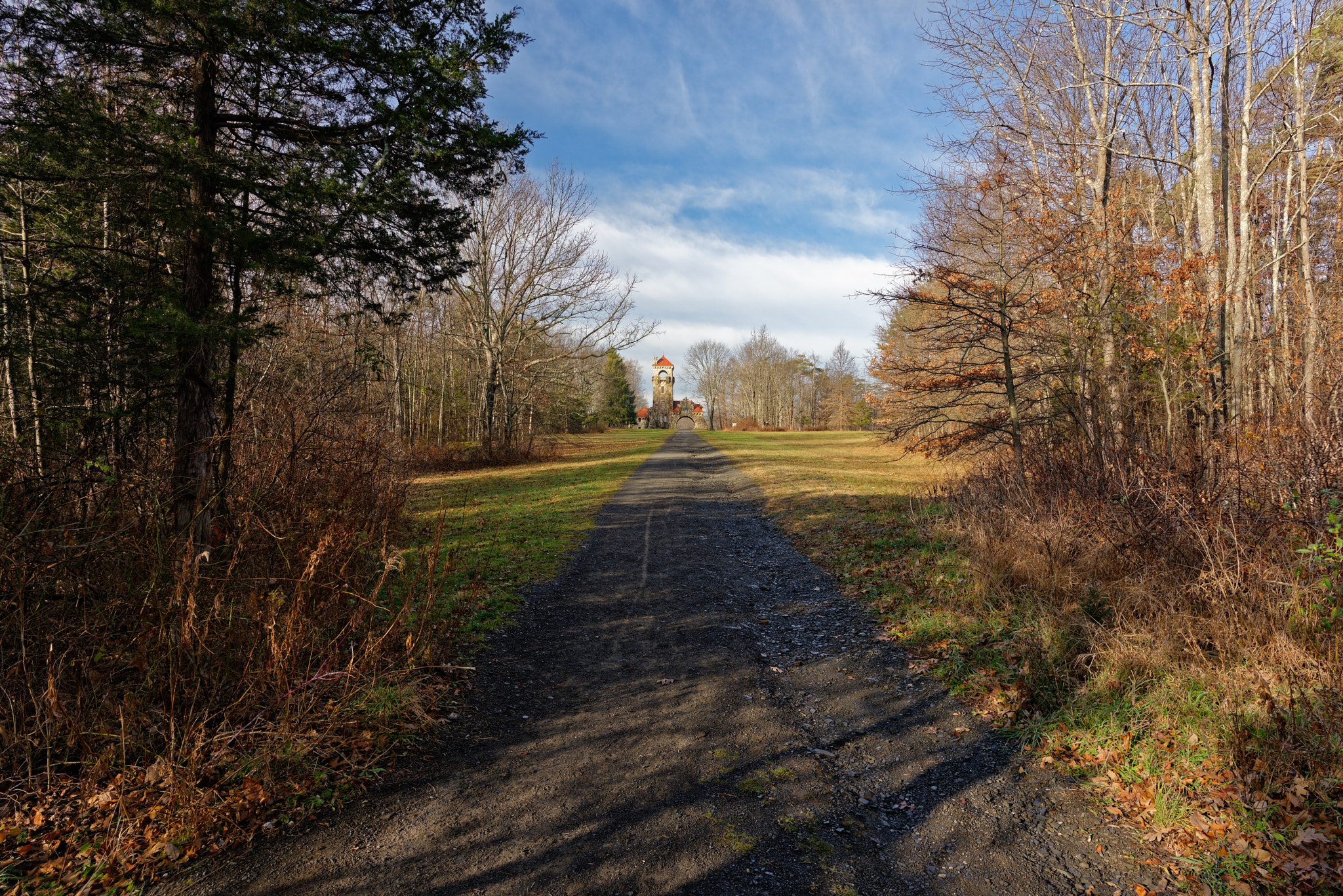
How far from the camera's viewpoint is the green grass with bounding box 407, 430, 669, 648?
705cm

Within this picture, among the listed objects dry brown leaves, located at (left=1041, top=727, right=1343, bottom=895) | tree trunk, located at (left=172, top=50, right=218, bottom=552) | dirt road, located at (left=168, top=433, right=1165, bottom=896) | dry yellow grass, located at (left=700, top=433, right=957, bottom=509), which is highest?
tree trunk, located at (left=172, top=50, right=218, bottom=552)

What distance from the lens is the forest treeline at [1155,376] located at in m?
4.54

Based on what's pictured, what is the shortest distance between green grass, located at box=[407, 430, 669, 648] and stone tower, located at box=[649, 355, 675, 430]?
240 feet

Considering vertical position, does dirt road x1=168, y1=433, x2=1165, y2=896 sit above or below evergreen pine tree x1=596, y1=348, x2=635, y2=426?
below

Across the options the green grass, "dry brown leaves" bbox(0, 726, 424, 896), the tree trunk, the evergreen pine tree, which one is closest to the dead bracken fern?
"dry brown leaves" bbox(0, 726, 424, 896)

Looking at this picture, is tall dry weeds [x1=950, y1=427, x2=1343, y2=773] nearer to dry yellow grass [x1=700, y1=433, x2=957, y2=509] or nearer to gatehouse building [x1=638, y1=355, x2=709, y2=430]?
dry yellow grass [x1=700, y1=433, x2=957, y2=509]

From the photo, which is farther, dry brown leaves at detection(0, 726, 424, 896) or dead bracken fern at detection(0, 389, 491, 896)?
dead bracken fern at detection(0, 389, 491, 896)

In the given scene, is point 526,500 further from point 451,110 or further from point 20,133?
point 20,133

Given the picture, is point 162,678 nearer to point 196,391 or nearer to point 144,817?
point 144,817

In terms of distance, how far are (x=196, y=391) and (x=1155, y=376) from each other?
12.2m

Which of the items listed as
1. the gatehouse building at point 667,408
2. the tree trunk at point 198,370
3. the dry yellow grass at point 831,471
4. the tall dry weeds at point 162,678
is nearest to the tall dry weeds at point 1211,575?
the dry yellow grass at point 831,471

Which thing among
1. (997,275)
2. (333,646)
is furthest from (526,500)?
(997,275)

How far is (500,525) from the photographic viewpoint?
37.6ft

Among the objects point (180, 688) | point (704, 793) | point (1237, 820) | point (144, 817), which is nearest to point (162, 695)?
point (180, 688)
